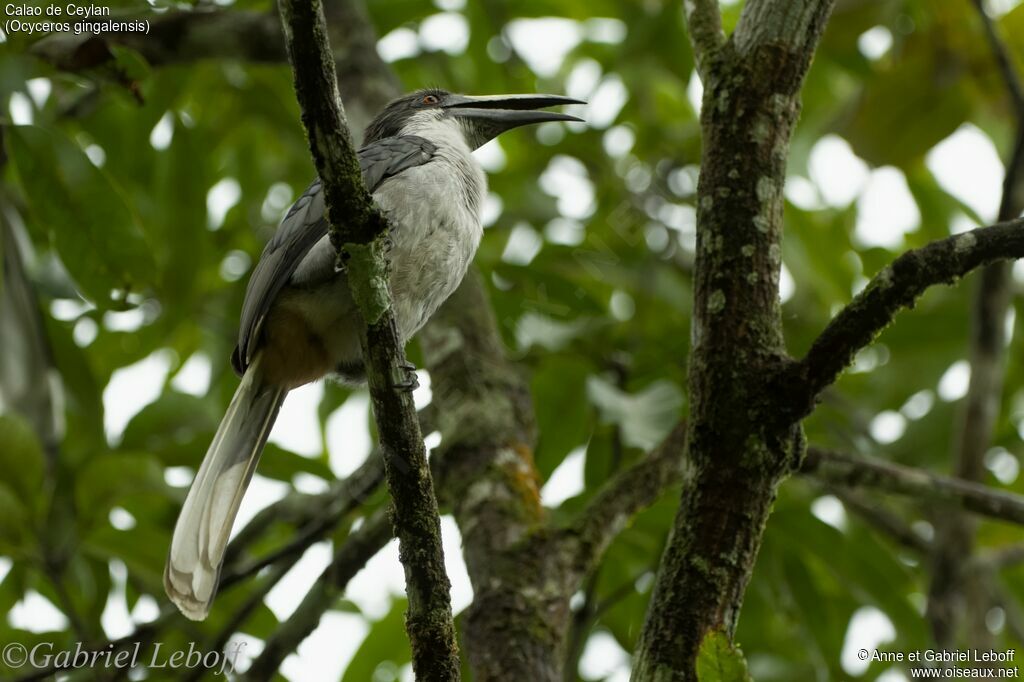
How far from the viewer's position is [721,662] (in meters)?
1.81

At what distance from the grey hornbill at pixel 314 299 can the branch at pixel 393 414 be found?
0.75m

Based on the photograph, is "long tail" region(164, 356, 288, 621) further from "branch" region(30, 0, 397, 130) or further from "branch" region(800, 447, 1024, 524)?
"branch" region(800, 447, 1024, 524)

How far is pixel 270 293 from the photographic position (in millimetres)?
3170

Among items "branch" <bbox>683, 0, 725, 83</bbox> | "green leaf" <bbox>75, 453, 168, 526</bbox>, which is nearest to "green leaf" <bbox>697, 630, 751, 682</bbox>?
"branch" <bbox>683, 0, 725, 83</bbox>

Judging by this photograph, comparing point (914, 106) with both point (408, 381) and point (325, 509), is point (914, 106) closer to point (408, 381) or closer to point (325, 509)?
point (325, 509)

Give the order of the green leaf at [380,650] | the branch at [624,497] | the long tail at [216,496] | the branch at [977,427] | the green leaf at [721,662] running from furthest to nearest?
the green leaf at [380,650], the branch at [977,427], the branch at [624,497], the long tail at [216,496], the green leaf at [721,662]

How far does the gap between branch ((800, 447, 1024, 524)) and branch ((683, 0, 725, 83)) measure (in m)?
1.19

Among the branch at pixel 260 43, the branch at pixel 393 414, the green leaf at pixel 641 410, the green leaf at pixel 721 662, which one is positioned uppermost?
the branch at pixel 260 43

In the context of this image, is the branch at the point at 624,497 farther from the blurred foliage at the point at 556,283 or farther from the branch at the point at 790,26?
Result: the branch at the point at 790,26

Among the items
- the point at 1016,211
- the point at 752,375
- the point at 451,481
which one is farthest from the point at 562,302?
the point at 752,375

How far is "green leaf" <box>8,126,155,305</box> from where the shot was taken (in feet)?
11.4

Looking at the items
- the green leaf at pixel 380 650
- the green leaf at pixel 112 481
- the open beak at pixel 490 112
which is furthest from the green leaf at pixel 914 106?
the green leaf at pixel 112 481

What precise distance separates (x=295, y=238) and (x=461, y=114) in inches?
48.5

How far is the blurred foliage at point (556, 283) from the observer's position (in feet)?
11.6
